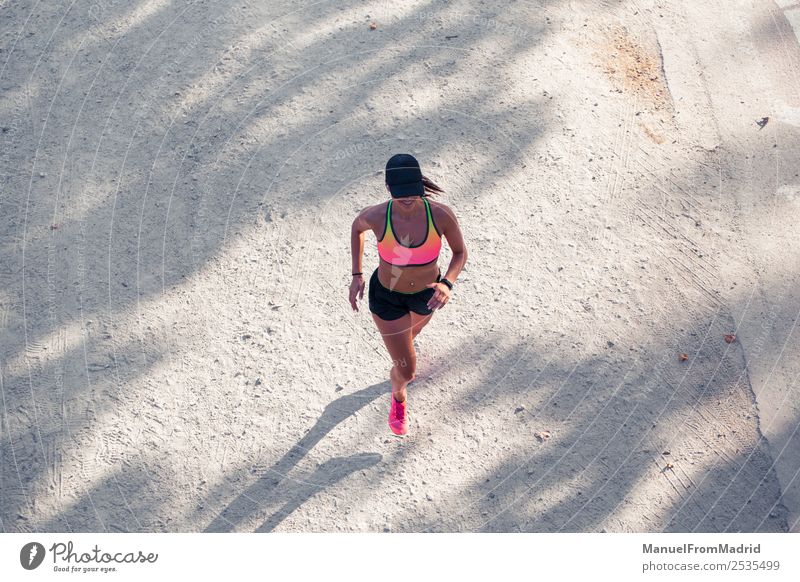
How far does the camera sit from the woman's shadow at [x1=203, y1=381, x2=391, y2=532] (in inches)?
224

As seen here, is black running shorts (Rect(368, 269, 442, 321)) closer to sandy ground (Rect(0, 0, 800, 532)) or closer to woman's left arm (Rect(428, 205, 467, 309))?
woman's left arm (Rect(428, 205, 467, 309))

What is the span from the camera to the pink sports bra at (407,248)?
5.08m

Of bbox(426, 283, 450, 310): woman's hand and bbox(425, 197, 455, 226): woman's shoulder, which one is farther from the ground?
bbox(425, 197, 455, 226): woman's shoulder

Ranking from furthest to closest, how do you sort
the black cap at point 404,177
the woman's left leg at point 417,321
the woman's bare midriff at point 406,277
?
the woman's left leg at point 417,321, the woman's bare midriff at point 406,277, the black cap at point 404,177

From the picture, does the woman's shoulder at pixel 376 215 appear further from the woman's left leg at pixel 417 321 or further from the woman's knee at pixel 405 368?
the woman's knee at pixel 405 368

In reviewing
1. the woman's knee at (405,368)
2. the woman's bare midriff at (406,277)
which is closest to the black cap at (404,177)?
the woman's bare midriff at (406,277)

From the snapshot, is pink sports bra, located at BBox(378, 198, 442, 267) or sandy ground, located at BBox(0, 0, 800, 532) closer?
pink sports bra, located at BBox(378, 198, 442, 267)

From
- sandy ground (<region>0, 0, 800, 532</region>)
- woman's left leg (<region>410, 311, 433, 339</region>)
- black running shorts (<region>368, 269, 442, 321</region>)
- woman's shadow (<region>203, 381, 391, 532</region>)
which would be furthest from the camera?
sandy ground (<region>0, 0, 800, 532</region>)

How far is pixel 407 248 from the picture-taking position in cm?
511
